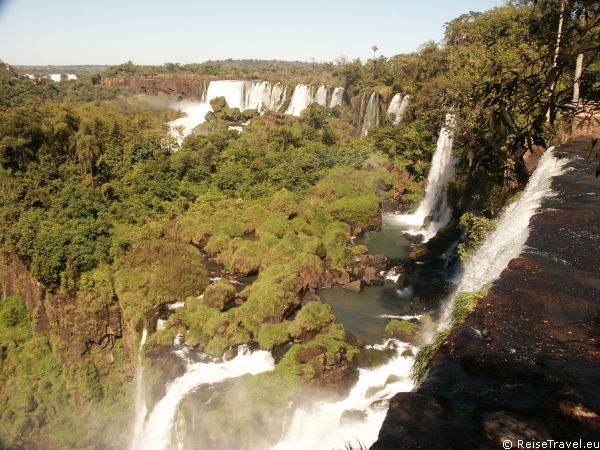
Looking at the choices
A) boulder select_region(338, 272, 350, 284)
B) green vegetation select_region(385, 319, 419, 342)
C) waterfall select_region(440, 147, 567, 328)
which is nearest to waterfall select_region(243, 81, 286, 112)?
boulder select_region(338, 272, 350, 284)

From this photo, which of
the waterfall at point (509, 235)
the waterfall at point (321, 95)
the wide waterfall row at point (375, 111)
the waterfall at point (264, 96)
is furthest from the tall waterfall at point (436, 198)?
the waterfall at point (264, 96)

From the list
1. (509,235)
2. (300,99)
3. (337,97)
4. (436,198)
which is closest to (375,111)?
(337,97)

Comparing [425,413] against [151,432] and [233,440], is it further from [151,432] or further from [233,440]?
[151,432]

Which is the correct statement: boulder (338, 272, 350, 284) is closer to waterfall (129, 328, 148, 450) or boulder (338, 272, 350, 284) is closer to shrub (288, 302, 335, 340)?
shrub (288, 302, 335, 340)

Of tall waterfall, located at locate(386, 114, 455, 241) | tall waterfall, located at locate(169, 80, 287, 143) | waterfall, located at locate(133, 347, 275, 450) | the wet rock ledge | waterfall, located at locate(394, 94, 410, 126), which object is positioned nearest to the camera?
the wet rock ledge

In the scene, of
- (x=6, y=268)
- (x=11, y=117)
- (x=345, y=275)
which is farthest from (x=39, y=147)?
(x=345, y=275)
